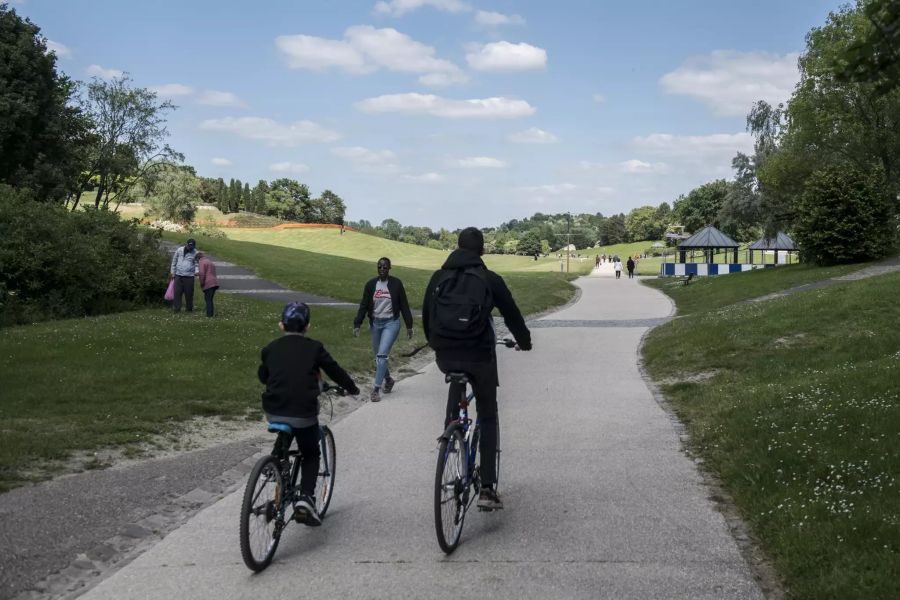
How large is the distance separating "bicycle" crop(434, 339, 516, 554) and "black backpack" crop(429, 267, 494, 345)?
0.30m

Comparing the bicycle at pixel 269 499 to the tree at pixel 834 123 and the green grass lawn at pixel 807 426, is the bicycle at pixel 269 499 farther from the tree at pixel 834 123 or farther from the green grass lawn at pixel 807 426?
the tree at pixel 834 123

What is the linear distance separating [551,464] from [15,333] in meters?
12.6

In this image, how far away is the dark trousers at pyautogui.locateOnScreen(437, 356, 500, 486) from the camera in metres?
5.05

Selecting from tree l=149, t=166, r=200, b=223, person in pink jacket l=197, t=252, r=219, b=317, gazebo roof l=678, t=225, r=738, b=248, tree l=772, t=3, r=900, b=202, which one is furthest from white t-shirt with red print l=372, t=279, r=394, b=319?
tree l=149, t=166, r=200, b=223

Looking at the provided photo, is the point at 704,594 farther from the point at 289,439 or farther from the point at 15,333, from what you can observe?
the point at 15,333

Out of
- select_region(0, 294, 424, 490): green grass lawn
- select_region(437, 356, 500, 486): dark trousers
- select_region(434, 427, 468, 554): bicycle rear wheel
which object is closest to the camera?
select_region(434, 427, 468, 554): bicycle rear wheel

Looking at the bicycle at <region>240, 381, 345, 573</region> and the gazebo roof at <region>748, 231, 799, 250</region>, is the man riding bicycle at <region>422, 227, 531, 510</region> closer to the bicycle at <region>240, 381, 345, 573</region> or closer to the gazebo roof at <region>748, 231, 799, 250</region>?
the bicycle at <region>240, 381, 345, 573</region>

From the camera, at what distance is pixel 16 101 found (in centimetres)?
3909

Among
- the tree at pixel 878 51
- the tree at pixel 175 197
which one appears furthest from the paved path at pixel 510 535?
the tree at pixel 175 197

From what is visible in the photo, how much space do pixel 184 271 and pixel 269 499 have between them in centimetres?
1668

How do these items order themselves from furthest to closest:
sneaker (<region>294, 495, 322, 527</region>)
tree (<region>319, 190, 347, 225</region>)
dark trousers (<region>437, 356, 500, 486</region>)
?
tree (<region>319, 190, 347, 225</region>), dark trousers (<region>437, 356, 500, 486</region>), sneaker (<region>294, 495, 322, 527</region>)

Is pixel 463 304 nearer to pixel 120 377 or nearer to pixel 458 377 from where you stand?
pixel 458 377

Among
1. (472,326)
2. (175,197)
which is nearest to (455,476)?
(472,326)

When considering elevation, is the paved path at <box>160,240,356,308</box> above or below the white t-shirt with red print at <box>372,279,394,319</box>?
below
